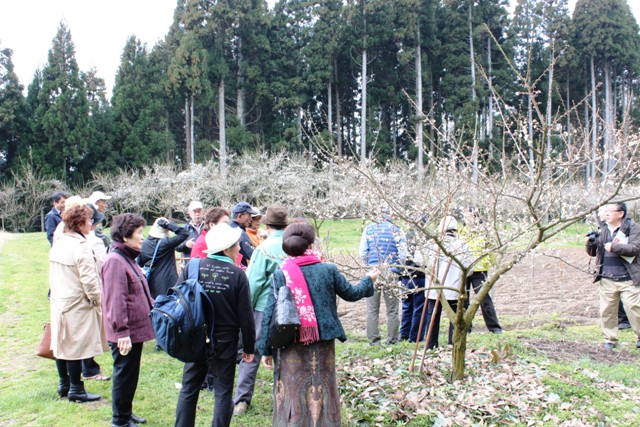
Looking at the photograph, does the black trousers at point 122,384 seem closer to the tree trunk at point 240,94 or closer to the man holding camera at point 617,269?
the man holding camera at point 617,269

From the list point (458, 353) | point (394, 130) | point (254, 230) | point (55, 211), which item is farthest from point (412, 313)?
point (394, 130)

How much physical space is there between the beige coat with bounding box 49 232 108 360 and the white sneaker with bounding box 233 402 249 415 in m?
1.29

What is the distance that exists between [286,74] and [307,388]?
95.2 ft

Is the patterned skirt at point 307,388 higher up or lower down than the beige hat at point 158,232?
lower down

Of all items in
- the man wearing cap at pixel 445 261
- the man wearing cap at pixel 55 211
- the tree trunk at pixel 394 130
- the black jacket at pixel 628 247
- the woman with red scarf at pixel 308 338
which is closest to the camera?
the woman with red scarf at pixel 308 338

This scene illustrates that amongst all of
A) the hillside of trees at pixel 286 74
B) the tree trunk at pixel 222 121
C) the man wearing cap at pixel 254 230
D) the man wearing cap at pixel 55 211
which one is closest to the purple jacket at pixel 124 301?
the man wearing cap at pixel 254 230

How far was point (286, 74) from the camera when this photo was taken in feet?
99.4

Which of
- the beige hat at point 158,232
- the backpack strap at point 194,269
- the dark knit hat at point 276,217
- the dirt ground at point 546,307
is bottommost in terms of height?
the dirt ground at point 546,307

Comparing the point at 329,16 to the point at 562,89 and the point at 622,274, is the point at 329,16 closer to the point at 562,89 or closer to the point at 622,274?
the point at 562,89

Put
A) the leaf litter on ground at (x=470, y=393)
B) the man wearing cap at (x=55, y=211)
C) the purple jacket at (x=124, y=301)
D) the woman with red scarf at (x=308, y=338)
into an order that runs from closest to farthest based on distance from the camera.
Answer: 1. the woman with red scarf at (x=308, y=338)
2. the purple jacket at (x=124, y=301)
3. the leaf litter on ground at (x=470, y=393)
4. the man wearing cap at (x=55, y=211)

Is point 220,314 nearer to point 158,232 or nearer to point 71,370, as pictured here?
point 71,370

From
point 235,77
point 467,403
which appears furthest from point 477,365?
point 235,77

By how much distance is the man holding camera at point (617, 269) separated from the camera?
5539 millimetres

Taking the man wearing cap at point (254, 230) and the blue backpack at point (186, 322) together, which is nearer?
the blue backpack at point (186, 322)
